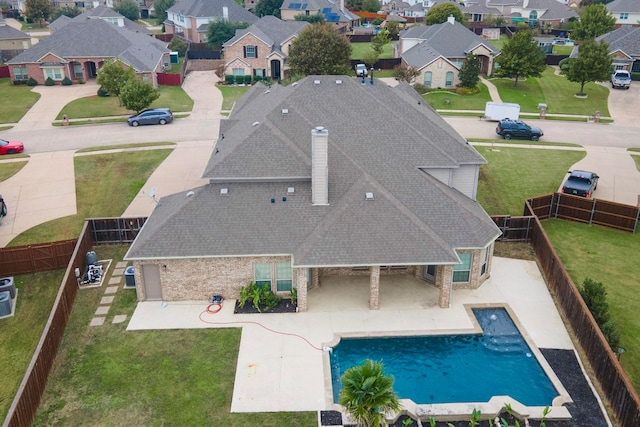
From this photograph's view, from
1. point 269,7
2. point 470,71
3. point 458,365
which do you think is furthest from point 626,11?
point 458,365

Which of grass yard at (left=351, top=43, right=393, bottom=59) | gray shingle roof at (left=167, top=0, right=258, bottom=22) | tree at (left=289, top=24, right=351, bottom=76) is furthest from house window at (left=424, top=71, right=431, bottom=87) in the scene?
gray shingle roof at (left=167, top=0, right=258, bottom=22)

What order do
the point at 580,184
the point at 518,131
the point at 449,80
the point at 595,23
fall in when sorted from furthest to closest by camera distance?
the point at 595,23, the point at 449,80, the point at 518,131, the point at 580,184

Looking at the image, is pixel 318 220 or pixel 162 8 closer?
pixel 318 220

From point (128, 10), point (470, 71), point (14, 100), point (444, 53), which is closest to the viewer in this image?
point (14, 100)

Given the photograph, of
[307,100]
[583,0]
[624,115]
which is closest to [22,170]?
[307,100]

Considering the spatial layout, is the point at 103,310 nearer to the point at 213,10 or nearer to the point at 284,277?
the point at 284,277

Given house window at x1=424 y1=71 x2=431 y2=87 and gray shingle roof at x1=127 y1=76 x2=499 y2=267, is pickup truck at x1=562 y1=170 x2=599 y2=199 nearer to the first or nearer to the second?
gray shingle roof at x1=127 y1=76 x2=499 y2=267

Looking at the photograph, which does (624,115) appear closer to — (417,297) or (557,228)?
(557,228)
